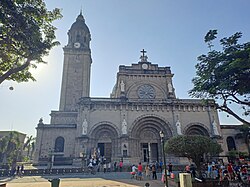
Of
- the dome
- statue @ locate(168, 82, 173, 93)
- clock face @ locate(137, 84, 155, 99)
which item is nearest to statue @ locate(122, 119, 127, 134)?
clock face @ locate(137, 84, 155, 99)

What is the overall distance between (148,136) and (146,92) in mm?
7376

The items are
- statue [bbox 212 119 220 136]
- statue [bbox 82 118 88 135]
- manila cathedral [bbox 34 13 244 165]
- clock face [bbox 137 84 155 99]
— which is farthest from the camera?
clock face [bbox 137 84 155 99]

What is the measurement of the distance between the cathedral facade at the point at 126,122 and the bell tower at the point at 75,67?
242 millimetres

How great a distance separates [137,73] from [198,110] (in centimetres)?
1163

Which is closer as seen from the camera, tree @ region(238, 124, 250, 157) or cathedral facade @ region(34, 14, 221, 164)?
cathedral facade @ region(34, 14, 221, 164)

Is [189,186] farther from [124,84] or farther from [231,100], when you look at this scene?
[124,84]

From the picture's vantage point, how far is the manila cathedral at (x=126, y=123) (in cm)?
2462

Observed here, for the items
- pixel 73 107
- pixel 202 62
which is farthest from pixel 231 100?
A: pixel 73 107

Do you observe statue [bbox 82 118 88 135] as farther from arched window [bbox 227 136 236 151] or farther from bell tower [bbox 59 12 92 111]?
arched window [bbox 227 136 236 151]

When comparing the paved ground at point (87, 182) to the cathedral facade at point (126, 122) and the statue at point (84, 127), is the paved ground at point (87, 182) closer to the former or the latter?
the cathedral facade at point (126, 122)

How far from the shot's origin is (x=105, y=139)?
25.6 metres

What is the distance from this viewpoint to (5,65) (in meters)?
11.4

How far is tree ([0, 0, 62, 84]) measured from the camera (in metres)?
9.67

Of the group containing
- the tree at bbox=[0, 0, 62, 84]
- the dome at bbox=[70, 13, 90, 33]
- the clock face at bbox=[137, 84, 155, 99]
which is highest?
the dome at bbox=[70, 13, 90, 33]
